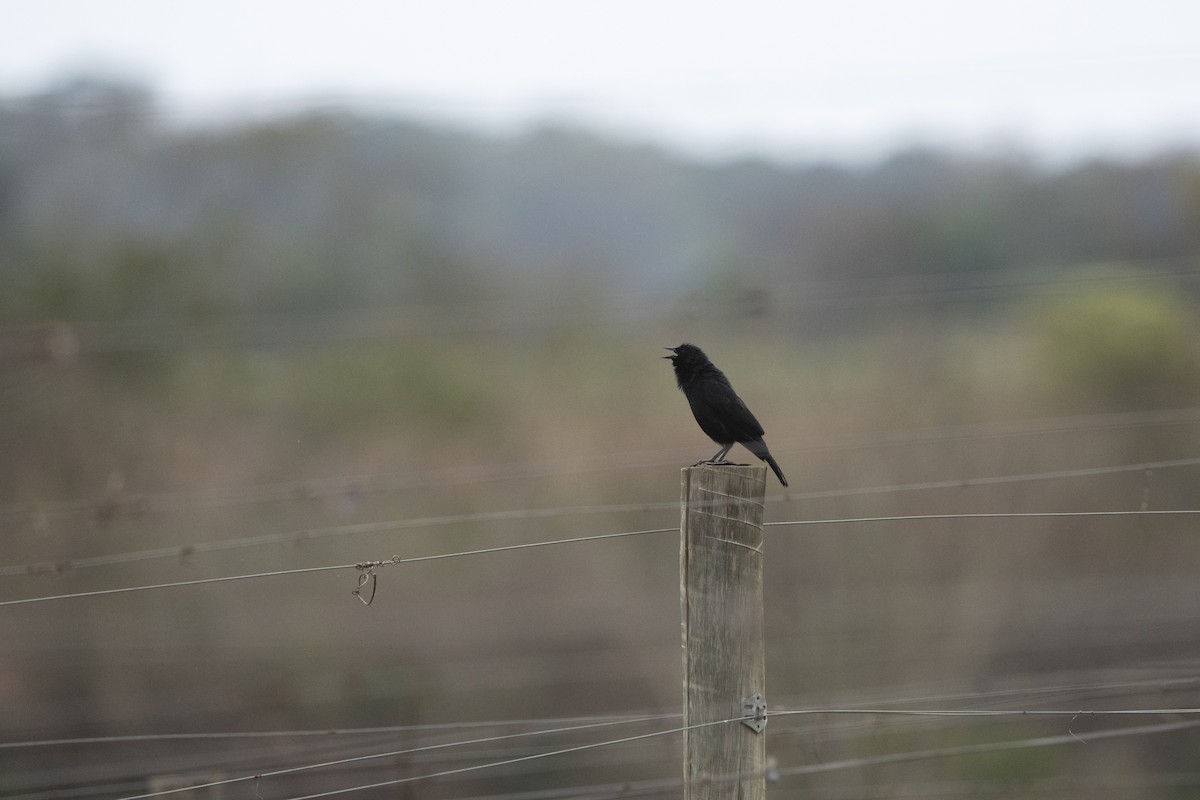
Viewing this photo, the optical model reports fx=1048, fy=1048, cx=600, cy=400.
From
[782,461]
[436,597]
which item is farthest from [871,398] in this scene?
[436,597]

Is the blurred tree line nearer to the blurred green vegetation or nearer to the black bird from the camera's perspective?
the blurred green vegetation

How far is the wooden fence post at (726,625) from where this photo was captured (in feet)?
9.91

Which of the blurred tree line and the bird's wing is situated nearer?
the bird's wing

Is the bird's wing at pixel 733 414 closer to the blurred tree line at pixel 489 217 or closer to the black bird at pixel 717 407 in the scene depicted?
the black bird at pixel 717 407

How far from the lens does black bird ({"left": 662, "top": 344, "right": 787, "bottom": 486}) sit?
16.0 ft

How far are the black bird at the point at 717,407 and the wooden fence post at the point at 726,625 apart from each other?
66.3 inches

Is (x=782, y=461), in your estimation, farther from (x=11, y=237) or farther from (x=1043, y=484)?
(x=11, y=237)

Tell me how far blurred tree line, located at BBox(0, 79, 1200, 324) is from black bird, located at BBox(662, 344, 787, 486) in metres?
14.1

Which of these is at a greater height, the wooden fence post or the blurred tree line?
the blurred tree line

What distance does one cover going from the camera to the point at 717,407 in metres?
4.94

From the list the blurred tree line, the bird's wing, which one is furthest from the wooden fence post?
the blurred tree line

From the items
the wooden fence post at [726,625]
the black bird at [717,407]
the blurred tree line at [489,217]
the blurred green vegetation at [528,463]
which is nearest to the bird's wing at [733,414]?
the black bird at [717,407]

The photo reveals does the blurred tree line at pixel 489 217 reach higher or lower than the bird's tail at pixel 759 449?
higher

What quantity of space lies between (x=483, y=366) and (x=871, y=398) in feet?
22.4
